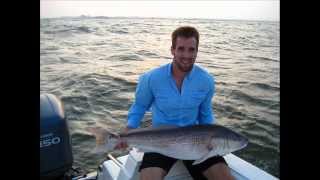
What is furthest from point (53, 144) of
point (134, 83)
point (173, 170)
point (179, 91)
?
point (134, 83)

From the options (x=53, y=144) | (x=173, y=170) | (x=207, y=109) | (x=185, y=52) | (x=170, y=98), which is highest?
(x=185, y=52)

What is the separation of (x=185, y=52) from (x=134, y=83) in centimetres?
863

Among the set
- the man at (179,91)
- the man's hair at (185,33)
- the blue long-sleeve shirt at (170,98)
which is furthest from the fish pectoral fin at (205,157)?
the man's hair at (185,33)

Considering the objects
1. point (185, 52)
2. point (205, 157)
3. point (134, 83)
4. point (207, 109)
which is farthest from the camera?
point (134, 83)

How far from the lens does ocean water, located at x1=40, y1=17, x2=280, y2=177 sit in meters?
7.73

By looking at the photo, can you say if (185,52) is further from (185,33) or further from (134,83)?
(134,83)

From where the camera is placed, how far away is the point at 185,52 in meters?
3.22

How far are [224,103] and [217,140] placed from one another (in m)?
7.48

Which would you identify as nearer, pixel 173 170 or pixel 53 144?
pixel 173 170

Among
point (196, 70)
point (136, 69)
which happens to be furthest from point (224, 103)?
point (196, 70)

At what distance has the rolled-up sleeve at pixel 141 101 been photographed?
3.38 metres

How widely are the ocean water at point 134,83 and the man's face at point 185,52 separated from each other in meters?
0.88

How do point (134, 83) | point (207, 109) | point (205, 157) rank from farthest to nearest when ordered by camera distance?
point (134, 83), point (207, 109), point (205, 157)

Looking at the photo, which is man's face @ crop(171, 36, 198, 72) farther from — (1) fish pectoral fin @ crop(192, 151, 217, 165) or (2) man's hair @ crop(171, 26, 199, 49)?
(1) fish pectoral fin @ crop(192, 151, 217, 165)
